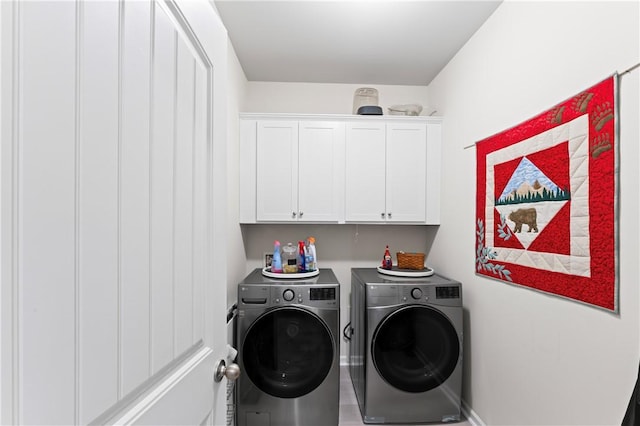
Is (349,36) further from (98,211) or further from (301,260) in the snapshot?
(98,211)

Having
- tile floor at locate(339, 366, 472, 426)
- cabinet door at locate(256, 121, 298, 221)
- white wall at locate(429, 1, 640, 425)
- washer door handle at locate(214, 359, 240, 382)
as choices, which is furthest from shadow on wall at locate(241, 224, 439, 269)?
washer door handle at locate(214, 359, 240, 382)

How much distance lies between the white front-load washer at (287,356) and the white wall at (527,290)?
3.02 ft

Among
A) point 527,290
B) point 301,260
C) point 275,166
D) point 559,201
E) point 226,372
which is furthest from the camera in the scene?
point 275,166

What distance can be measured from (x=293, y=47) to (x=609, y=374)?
94.3 inches

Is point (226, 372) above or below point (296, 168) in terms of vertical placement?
below

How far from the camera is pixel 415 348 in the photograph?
2.22 metres

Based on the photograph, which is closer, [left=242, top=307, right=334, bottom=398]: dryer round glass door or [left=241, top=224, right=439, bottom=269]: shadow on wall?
[left=242, top=307, right=334, bottom=398]: dryer round glass door

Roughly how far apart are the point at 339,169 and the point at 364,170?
0.20 m

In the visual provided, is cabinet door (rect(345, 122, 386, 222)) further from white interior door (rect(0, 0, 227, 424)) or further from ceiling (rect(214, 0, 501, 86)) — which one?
white interior door (rect(0, 0, 227, 424))

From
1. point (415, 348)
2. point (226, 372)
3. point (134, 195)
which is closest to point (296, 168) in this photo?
point (415, 348)

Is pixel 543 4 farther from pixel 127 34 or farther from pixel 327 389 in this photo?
pixel 327 389

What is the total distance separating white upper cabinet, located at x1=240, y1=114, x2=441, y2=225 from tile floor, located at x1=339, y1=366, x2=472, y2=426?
4.27 ft

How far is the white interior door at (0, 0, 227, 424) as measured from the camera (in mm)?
358

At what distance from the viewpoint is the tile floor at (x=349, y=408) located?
2240mm
